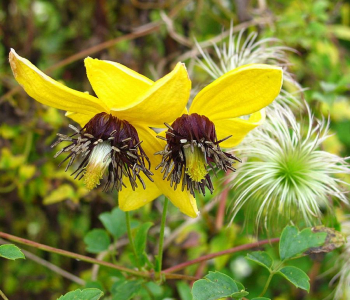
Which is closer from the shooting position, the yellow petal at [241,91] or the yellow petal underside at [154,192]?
the yellow petal at [241,91]

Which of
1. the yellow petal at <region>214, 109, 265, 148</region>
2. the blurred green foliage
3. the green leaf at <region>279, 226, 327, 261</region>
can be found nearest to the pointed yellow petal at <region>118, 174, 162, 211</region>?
the yellow petal at <region>214, 109, 265, 148</region>

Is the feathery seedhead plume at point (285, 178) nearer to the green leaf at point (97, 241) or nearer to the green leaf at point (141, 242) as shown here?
the green leaf at point (141, 242)

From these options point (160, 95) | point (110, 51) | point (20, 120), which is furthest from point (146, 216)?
point (160, 95)

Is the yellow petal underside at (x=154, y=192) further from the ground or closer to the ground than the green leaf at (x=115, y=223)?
further from the ground

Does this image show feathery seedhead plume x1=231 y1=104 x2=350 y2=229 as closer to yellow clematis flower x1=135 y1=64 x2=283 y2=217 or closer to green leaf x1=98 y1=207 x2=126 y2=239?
yellow clematis flower x1=135 y1=64 x2=283 y2=217

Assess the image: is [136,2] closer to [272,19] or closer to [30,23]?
[30,23]

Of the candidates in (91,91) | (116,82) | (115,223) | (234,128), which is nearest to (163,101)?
(116,82)

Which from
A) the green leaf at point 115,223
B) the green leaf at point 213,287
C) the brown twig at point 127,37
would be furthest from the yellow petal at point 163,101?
the brown twig at point 127,37
